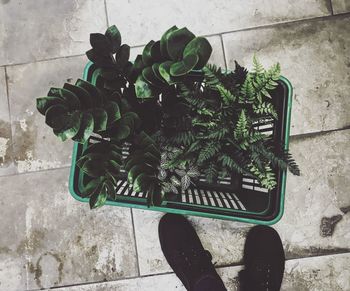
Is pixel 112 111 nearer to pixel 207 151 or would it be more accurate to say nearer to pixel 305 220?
pixel 207 151

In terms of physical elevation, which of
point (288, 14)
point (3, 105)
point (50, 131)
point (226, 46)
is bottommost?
point (50, 131)

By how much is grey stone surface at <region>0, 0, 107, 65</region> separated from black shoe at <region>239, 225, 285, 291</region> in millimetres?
1368

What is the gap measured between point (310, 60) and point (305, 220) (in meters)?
0.85

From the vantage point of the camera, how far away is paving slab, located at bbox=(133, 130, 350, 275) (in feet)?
6.33

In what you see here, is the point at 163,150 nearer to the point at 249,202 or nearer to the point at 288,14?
the point at 249,202

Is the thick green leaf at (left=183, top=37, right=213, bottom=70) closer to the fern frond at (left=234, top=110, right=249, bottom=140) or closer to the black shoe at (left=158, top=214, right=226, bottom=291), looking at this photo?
the fern frond at (left=234, top=110, right=249, bottom=140)

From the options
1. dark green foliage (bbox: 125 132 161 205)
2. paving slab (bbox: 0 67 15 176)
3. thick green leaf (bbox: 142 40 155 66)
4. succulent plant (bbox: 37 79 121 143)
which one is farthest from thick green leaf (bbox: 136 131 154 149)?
paving slab (bbox: 0 67 15 176)

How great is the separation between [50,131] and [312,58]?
57.2 inches

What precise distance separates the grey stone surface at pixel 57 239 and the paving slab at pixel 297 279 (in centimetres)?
6

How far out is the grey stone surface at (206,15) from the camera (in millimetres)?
1993

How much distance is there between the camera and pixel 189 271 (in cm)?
187

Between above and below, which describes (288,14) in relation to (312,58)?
above

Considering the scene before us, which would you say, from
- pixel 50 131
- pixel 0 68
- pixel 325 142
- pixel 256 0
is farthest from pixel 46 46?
pixel 325 142

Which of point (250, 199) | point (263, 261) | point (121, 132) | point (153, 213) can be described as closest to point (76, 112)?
point (121, 132)
